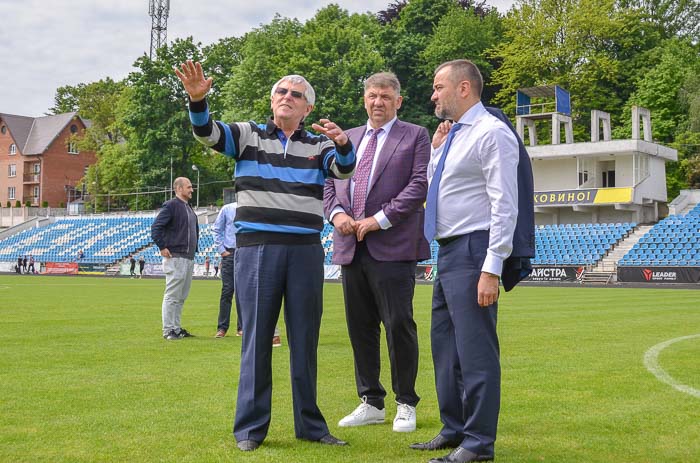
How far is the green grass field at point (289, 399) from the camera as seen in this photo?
16.0 feet

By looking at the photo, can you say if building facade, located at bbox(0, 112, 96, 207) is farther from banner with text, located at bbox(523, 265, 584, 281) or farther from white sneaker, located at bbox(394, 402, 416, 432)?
white sneaker, located at bbox(394, 402, 416, 432)

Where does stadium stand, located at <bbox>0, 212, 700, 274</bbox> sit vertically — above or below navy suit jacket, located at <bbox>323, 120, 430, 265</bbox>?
above

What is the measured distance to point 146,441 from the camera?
199 inches

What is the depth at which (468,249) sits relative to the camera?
15.7ft

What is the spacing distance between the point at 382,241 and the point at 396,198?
1.10ft

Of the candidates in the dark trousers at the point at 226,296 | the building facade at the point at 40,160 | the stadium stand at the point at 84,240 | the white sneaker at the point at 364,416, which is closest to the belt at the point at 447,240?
the white sneaker at the point at 364,416

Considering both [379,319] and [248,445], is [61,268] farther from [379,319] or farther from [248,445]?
[248,445]

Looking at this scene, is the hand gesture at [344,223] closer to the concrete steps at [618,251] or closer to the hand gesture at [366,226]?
the hand gesture at [366,226]

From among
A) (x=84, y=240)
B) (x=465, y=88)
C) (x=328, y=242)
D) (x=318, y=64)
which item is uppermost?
(x=318, y=64)

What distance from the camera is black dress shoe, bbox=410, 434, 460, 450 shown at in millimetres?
4979

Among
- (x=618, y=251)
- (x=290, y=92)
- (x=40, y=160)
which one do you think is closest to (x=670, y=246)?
(x=618, y=251)

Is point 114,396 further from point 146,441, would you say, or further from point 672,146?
point 672,146

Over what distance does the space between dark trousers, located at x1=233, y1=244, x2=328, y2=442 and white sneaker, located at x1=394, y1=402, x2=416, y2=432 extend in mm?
605

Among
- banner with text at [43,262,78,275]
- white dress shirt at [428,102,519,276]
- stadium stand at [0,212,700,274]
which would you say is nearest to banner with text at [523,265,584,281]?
stadium stand at [0,212,700,274]
